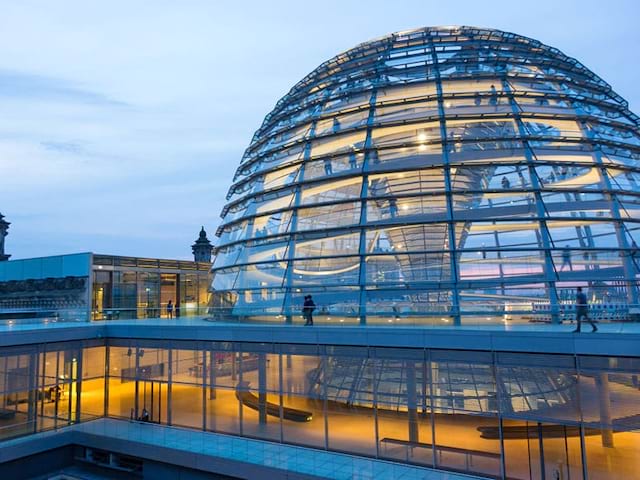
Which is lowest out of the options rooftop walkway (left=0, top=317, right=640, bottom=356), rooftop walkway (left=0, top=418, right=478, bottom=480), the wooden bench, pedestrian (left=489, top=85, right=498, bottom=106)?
rooftop walkway (left=0, top=418, right=478, bottom=480)

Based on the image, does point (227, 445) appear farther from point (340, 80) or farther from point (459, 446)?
point (340, 80)

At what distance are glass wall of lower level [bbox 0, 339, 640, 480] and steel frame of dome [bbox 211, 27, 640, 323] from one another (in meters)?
1.83

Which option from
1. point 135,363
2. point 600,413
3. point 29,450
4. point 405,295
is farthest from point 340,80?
point 29,450

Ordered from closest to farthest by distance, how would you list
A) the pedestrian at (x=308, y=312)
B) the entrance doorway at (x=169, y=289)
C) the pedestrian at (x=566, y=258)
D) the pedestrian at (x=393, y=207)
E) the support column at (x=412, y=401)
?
the support column at (x=412, y=401) < the pedestrian at (x=566, y=258) < the pedestrian at (x=308, y=312) < the pedestrian at (x=393, y=207) < the entrance doorway at (x=169, y=289)

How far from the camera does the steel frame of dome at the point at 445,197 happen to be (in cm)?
1816

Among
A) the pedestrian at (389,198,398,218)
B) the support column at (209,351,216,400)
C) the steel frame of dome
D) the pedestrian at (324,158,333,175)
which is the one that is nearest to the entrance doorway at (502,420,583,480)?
the steel frame of dome

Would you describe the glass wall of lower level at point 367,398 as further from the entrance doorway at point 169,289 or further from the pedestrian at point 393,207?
the entrance doorway at point 169,289

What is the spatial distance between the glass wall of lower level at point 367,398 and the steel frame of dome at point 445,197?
6.01 feet

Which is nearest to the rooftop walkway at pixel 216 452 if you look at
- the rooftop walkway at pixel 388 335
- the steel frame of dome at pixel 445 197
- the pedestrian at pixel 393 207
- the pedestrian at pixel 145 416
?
the pedestrian at pixel 145 416

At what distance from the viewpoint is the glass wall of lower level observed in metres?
14.7

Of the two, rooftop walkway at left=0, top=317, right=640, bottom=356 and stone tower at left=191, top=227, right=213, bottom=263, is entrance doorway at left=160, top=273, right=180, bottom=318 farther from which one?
stone tower at left=191, top=227, right=213, bottom=263

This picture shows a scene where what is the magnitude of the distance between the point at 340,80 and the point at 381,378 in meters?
16.2

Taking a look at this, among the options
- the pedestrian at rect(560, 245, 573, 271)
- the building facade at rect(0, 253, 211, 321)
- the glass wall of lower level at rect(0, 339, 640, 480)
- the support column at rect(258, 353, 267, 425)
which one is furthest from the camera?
the building facade at rect(0, 253, 211, 321)

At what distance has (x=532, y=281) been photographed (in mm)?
17891
